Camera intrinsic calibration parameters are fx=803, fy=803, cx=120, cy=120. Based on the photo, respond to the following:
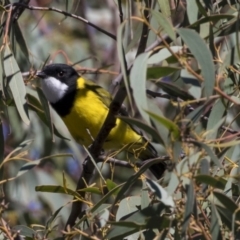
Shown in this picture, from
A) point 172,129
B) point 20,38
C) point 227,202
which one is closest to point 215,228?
point 227,202

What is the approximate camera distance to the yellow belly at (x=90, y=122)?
378 cm

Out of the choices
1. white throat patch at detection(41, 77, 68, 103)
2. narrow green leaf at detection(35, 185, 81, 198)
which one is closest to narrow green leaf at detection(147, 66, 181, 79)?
narrow green leaf at detection(35, 185, 81, 198)

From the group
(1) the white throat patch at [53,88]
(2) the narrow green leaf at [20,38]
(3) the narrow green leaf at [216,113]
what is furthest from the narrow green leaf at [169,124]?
(1) the white throat patch at [53,88]

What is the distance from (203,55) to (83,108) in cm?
181

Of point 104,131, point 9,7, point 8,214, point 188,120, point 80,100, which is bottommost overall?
point 8,214

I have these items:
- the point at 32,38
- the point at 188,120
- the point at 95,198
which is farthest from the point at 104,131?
the point at 95,198

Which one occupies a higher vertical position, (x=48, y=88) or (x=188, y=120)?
(x=188, y=120)

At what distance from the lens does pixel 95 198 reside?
5324mm

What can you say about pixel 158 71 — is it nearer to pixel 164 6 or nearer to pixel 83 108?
pixel 164 6

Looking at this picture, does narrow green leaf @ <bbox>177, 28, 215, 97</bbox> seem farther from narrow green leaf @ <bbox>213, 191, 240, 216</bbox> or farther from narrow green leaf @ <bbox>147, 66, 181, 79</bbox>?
narrow green leaf @ <bbox>213, 191, 240, 216</bbox>

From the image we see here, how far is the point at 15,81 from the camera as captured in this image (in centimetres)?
265

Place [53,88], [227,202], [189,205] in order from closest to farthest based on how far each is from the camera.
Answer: [189,205], [227,202], [53,88]

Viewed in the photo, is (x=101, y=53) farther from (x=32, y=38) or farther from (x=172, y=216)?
(x=172, y=216)

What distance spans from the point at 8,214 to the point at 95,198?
3.44 ft
